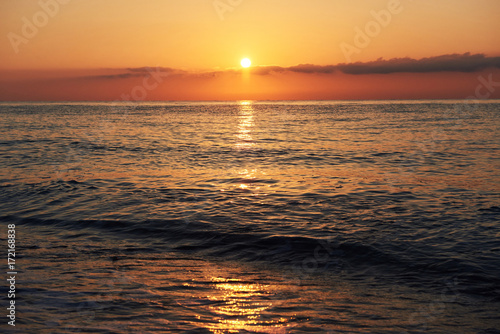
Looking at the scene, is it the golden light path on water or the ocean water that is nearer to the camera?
the golden light path on water

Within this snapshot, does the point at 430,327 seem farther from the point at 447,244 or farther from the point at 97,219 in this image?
the point at 97,219

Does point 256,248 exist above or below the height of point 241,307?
below

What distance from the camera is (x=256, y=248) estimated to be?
34.5 feet

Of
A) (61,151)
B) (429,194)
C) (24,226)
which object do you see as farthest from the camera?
(61,151)

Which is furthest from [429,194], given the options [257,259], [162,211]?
[162,211]

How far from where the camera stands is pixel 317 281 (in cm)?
827

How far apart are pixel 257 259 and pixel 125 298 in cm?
362

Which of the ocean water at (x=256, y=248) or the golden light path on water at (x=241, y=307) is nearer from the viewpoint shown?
the golden light path on water at (x=241, y=307)

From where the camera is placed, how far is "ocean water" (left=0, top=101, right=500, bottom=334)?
651 centimetres

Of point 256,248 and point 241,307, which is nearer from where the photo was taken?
point 241,307

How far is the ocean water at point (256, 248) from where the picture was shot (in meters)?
6.51

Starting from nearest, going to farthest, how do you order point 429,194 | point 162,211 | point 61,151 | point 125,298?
point 125,298, point 162,211, point 429,194, point 61,151

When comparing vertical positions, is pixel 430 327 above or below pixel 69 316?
below

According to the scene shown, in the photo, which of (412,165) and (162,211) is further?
(412,165)
